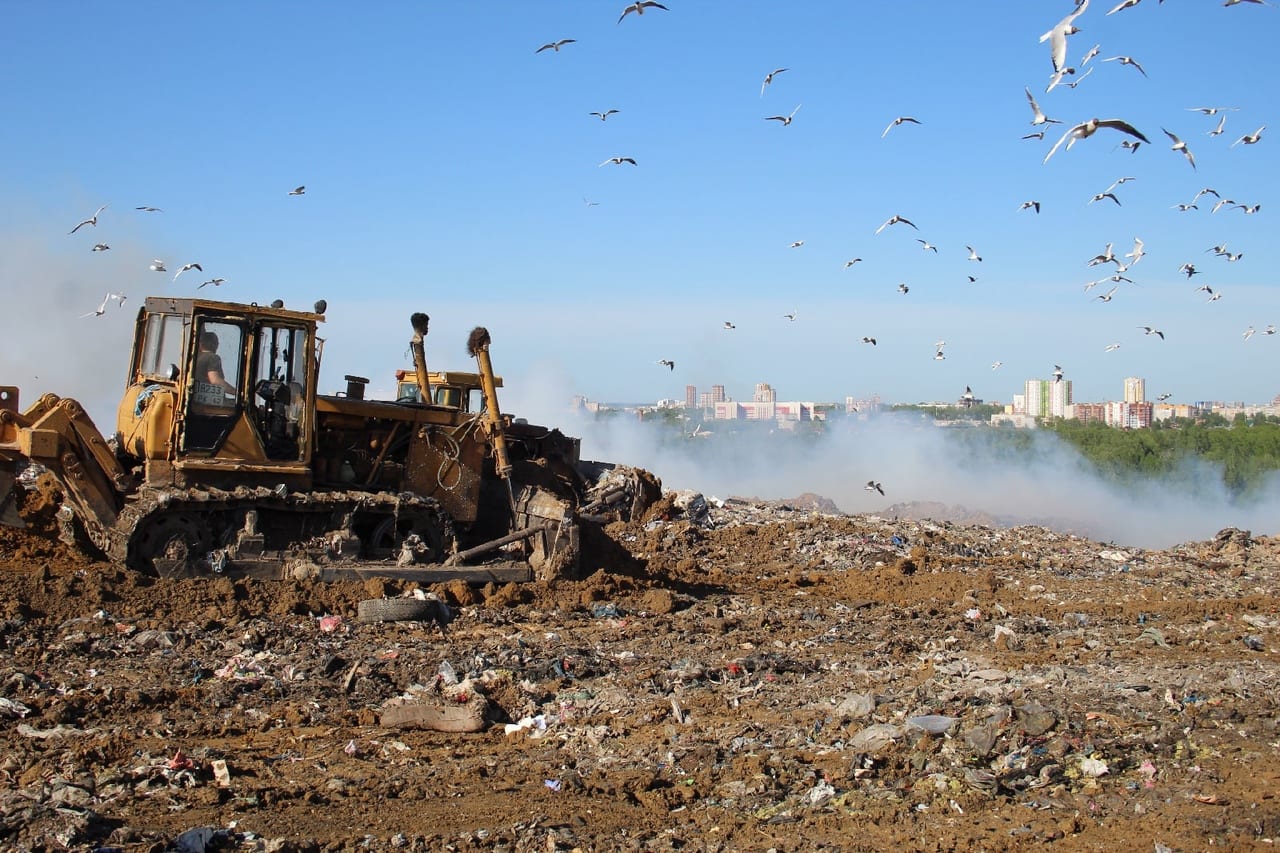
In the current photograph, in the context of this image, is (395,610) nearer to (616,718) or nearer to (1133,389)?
(616,718)

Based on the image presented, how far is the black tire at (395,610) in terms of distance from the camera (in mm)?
9398

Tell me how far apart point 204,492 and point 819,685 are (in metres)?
5.25

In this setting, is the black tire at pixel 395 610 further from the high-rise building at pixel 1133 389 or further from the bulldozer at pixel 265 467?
the high-rise building at pixel 1133 389

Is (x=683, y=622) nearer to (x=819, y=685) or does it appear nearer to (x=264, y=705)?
(x=819, y=685)

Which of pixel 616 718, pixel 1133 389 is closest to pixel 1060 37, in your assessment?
pixel 616 718

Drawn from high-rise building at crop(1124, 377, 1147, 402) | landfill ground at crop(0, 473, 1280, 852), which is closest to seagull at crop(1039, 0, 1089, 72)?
landfill ground at crop(0, 473, 1280, 852)

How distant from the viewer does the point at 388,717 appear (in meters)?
6.91

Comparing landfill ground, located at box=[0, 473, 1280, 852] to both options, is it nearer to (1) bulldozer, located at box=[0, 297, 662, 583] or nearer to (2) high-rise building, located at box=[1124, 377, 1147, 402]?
(1) bulldozer, located at box=[0, 297, 662, 583]

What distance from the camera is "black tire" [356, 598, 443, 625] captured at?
30.8ft

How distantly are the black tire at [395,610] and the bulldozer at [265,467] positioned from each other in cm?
81

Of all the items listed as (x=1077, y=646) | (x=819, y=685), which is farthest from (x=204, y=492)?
(x=1077, y=646)

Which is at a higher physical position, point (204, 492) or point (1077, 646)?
point (204, 492)

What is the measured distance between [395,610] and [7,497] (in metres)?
3.79

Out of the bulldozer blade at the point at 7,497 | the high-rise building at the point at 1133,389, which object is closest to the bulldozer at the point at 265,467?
the bulldozer blade at the point at 7,497
